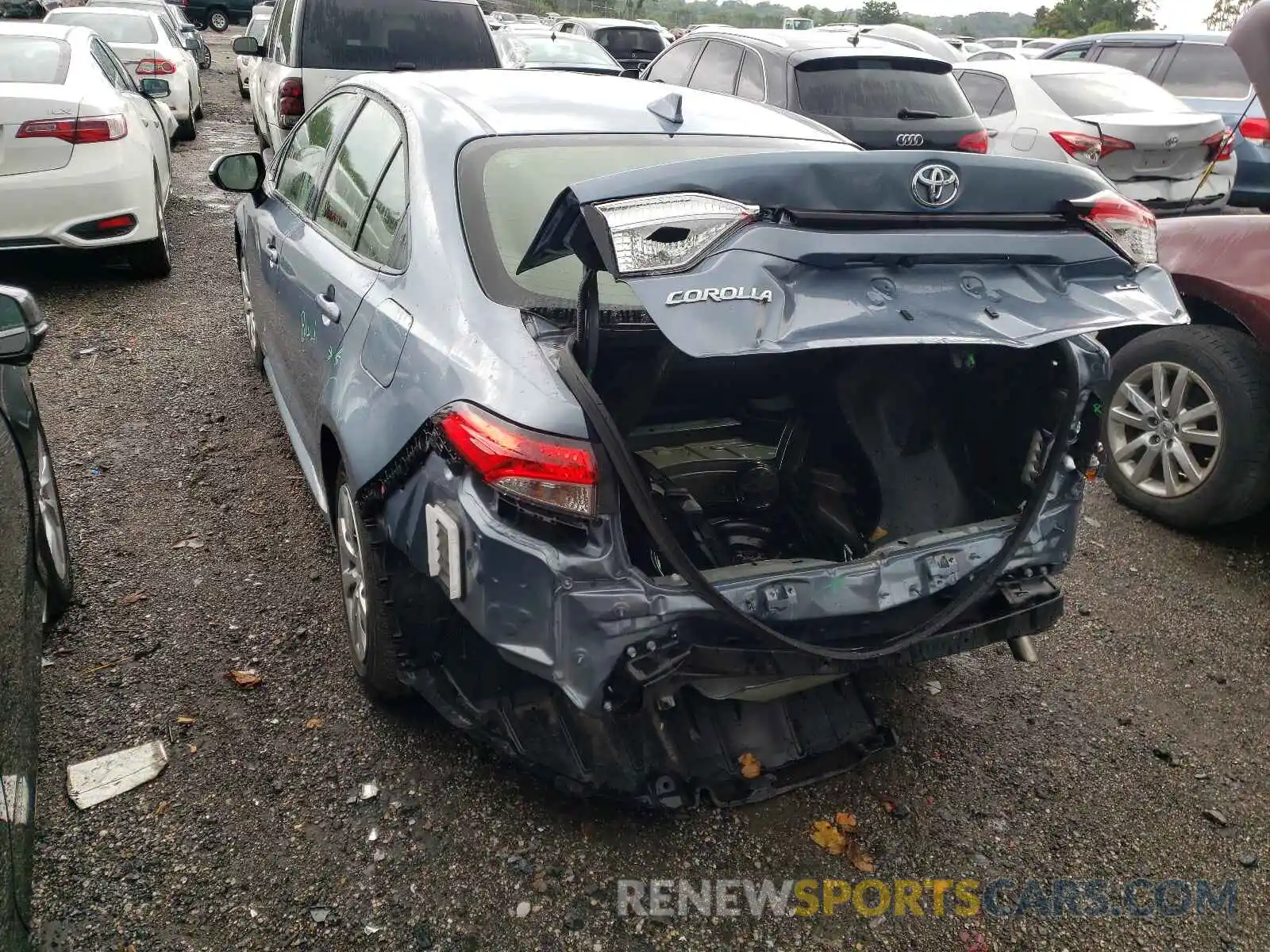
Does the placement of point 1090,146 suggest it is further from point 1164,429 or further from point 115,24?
point 115,24

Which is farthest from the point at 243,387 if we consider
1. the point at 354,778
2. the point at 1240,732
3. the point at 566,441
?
the point at 1240,732

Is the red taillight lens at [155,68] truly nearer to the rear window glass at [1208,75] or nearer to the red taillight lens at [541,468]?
the rear window glass at [1208,75]

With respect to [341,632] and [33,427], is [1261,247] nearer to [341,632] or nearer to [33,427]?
[341,632]

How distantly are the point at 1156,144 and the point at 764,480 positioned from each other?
6.16 meters

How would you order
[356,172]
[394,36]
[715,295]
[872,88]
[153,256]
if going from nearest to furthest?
[715,295] < [356,172] < [153,256] < [872,88] < [394,36]

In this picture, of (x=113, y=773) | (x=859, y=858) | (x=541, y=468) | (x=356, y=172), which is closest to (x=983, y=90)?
(x=356, y=172)

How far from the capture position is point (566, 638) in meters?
2.11

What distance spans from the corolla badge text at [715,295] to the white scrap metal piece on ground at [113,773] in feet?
6.40

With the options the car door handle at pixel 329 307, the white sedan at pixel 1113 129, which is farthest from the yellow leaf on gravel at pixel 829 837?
the white sedan at pixel 1113 129

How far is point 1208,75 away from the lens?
935cm

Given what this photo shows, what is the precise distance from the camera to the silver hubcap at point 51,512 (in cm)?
299

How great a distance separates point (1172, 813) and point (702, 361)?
1841mm

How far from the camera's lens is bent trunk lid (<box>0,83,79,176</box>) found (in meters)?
5.55

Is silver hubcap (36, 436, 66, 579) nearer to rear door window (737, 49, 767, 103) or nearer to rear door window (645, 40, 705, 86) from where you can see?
rear door window (737, 49, 767, 103)
